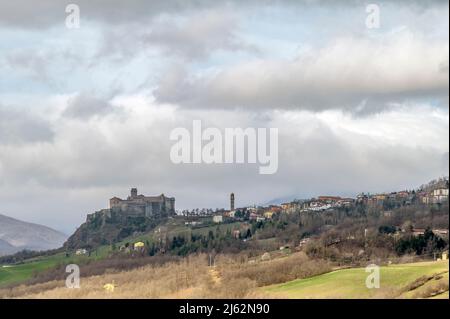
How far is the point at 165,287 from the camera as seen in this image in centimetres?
17000

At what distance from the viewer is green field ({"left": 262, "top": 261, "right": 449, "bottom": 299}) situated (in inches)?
4395

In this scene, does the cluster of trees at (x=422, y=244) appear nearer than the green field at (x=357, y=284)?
No

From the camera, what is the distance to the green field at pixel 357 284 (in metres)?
112

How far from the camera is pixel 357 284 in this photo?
12950 cm

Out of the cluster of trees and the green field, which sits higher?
the cluster of trees

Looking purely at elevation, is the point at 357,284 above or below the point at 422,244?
below

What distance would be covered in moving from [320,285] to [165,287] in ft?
135

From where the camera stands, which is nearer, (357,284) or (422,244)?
(357,284)

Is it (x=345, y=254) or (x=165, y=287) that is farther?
(x=345, y=254)

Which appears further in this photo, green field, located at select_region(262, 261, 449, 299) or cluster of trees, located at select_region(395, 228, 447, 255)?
cluster of trees, located at select_region(395, 228, 447, 255)

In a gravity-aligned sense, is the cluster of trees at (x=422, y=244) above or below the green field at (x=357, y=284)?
above
